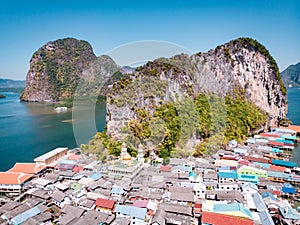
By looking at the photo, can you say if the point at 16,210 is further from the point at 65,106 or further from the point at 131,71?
the point at 65,106

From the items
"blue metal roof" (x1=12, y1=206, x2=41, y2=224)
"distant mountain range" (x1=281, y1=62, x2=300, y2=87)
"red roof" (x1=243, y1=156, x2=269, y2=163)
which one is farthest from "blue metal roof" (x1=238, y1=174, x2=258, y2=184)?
"distant mountain range" (x1=281, y1=62, x2=300, y2=87)

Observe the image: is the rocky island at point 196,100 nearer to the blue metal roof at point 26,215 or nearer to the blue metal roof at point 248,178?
the blue metal roof at point 248,178

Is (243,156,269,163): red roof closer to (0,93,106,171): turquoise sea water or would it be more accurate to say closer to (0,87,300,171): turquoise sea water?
(0,87,300,171): turquoise sea water

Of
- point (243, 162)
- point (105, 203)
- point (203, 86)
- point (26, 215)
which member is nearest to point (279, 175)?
point (243, 162)

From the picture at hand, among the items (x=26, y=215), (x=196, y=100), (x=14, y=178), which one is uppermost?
(x=196, y=100)

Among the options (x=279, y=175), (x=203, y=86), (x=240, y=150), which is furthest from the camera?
(x=203, y=86)

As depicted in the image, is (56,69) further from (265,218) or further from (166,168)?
(265,218)

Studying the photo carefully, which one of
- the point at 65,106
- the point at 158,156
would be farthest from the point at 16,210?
the point at 65,106
